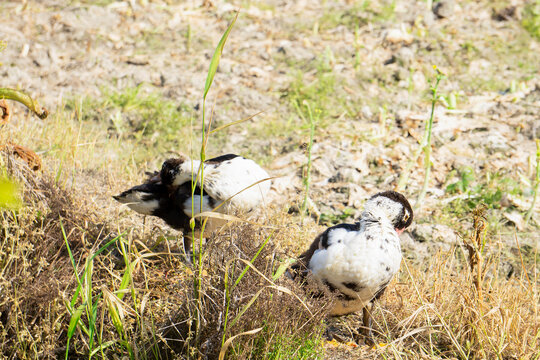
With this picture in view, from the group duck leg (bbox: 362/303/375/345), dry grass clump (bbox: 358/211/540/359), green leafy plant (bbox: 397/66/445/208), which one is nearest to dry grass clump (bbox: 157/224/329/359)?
dry grass clump (bbox: 358/211/540/359)

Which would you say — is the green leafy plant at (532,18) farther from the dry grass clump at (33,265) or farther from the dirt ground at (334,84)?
the dry grass clump at (33,265)

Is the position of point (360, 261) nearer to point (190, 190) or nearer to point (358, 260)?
point (358, 260)

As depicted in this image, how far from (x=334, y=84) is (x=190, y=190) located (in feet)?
13.1

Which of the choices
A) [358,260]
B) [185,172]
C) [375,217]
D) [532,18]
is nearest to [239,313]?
[358,260]

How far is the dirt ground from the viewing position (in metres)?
5.79

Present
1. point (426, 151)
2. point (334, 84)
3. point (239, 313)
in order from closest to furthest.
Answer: point (239, 313) → point (426, 151) → point (334, 84)

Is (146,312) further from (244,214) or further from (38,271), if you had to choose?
(244,214)

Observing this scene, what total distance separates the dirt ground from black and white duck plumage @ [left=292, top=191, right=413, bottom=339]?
4.97ft

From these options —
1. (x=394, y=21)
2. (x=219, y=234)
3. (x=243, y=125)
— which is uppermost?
(x=219, y=234)

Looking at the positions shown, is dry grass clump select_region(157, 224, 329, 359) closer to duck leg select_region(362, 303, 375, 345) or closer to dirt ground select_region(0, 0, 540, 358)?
duck leg select_region(362, 303, 375, 345)

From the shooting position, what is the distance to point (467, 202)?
18.8 ft

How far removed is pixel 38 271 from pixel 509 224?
4257 millimetres

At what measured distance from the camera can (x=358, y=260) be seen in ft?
11.4

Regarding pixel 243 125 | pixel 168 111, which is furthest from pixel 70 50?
pixel 243 125
